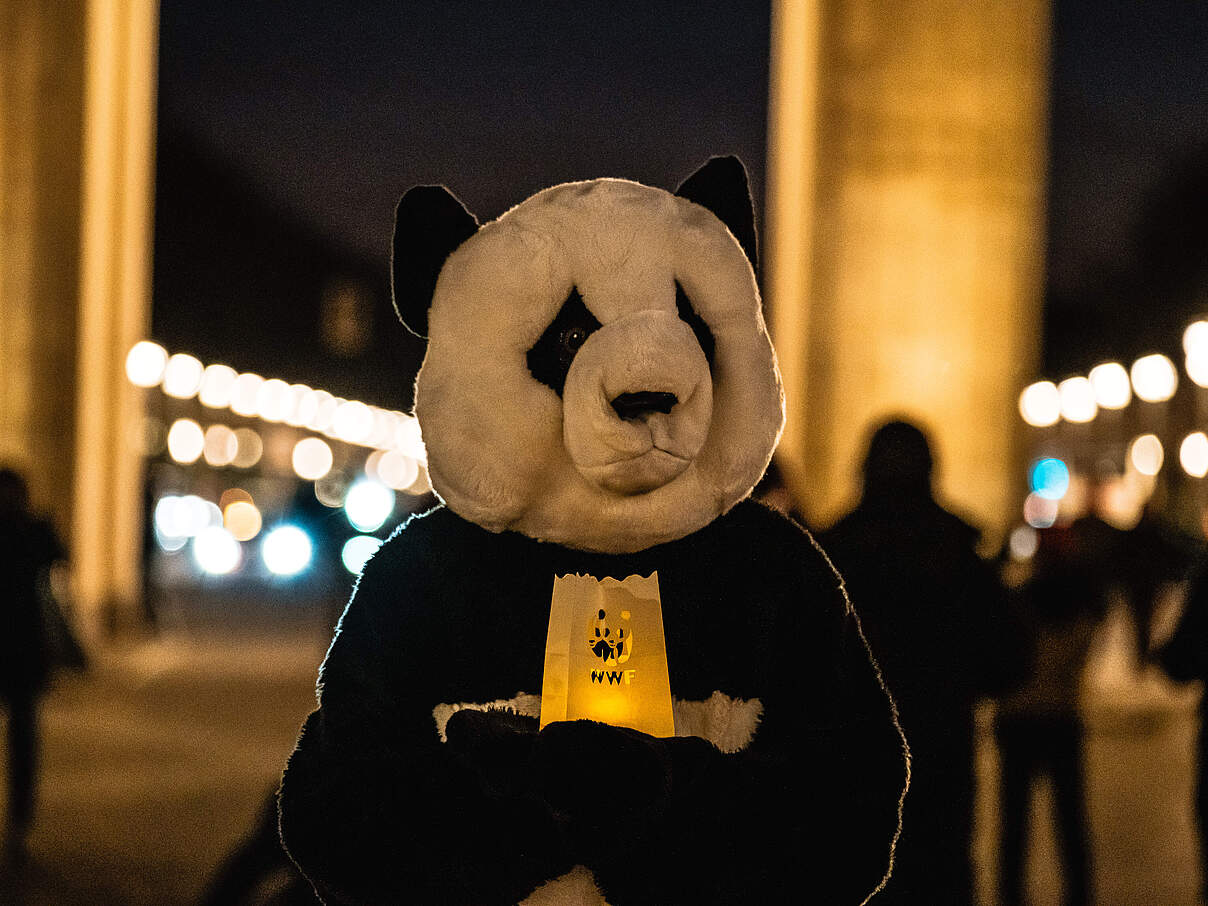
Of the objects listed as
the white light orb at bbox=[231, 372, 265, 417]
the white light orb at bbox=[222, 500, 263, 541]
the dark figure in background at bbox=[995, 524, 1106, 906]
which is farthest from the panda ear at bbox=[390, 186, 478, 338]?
the white light orb at bbox=[231, 372, 265, 417]

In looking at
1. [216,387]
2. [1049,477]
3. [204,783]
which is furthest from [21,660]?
[216,387]

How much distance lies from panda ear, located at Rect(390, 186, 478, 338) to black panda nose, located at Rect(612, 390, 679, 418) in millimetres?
358

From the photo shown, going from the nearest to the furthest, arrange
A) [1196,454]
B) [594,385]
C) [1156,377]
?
[594,385], [1156,377], [1196,454]

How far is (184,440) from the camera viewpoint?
49469 mm

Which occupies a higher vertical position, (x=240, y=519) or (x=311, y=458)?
(x=311, y=458)

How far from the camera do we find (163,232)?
5178 centimetres

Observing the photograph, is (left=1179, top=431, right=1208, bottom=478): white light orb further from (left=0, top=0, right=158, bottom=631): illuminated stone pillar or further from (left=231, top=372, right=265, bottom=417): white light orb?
(left=231, top=372, right=265, bottom=417): white light orb

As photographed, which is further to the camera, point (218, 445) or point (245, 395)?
point (218, 445)

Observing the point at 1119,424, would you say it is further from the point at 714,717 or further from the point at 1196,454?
the point at 714,717

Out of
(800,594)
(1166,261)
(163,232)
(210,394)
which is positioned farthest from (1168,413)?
(800,594)

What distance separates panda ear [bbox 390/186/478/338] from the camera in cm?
208

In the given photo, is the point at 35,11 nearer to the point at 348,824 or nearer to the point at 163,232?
the point at 348,824

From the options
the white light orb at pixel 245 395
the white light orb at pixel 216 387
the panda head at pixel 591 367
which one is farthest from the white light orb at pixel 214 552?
the panda head at pixel 591 367

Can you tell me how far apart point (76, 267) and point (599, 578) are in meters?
13.2
